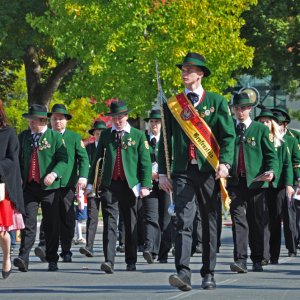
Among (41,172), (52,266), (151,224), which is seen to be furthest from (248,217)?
→ (41,172)

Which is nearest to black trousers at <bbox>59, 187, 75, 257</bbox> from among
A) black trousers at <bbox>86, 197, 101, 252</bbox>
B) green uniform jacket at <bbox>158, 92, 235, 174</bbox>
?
black trousers at <bbox>86, 197, 101, 252</bbox>

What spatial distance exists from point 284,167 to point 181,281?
17.6ft

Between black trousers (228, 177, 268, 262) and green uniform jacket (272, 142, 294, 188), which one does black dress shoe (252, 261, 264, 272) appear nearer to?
black trousers (228, 177, 268, 262)

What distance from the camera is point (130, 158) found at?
48.7ft

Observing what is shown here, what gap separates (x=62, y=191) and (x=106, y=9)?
15.0m

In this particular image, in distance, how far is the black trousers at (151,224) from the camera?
16344 millimetres

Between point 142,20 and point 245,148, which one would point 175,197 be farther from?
point 142,20

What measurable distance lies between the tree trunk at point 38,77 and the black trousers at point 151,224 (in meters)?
26.0

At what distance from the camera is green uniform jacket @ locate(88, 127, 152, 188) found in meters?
14.7


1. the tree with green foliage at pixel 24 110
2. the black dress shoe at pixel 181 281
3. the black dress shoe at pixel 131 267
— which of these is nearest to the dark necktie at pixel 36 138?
the black dress shoe at pixel 131 267

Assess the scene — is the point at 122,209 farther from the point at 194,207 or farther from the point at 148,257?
the point at 194,207

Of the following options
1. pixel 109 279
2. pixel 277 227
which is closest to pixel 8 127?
pixel 109 279

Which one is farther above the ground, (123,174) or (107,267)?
(123,174)

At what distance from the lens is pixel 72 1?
31281mm
